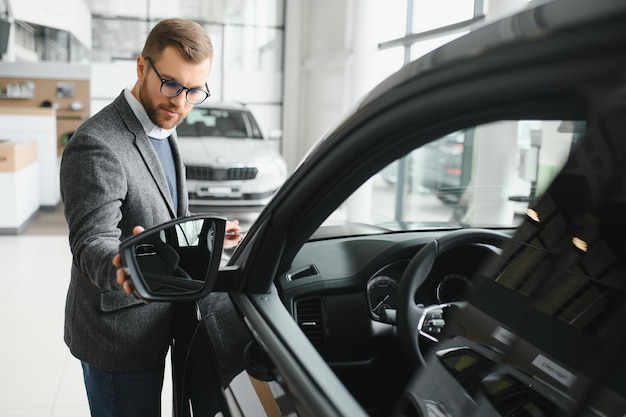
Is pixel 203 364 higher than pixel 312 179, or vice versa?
pixel 312 179

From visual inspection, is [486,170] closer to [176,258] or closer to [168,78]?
[176,258]

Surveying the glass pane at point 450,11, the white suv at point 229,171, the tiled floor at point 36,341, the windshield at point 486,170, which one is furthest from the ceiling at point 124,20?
the windshield at point 486,170

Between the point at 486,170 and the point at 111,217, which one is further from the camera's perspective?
the point at 111,217

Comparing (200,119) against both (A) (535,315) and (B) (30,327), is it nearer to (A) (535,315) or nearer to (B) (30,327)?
(B) (30,327)

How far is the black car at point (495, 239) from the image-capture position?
0.52 meters

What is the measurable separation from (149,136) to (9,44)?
10325mm

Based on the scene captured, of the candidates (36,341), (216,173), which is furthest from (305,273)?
(216,173)

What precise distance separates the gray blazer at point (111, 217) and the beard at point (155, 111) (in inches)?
1.6

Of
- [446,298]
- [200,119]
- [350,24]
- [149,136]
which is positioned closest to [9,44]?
[200,119]

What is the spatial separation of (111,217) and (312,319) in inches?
19.8

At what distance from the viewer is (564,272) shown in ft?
1.87

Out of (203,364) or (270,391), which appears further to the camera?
(203,364)

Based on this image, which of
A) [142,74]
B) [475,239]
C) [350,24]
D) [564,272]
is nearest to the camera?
[564,272]

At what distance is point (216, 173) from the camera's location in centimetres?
689
